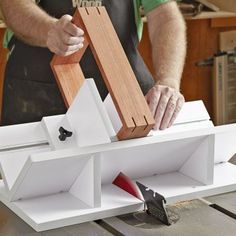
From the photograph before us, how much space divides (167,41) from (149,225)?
35.7 inches

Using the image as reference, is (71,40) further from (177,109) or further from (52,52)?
(52,52)

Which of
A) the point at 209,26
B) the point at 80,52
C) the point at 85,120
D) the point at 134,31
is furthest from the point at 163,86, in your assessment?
the point at 209,26

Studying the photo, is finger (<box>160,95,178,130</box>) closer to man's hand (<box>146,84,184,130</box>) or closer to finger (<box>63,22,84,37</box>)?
man's hand (<box>146,84,184,130</box>)

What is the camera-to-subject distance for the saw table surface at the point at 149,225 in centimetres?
157

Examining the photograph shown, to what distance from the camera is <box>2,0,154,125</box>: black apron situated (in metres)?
2.44

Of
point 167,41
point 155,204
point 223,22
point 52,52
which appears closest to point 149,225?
point 155,204

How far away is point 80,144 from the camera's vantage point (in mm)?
1623

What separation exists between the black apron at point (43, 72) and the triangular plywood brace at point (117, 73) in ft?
2.34

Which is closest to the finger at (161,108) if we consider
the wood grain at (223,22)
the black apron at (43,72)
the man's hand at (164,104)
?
the man's hand at (164,104)

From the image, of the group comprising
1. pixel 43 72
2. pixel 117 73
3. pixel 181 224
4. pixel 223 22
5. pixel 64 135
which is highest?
pixel 117 73

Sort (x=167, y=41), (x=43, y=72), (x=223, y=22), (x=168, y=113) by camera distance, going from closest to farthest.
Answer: (x=168, y=113)
(x=167, y=41)
(x=43, y=72)
(x=223, y=22)

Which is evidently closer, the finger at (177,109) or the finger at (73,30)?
the finger at (73,30)

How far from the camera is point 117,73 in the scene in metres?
1.66

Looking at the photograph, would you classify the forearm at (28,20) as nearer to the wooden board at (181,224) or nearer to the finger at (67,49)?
the finger at (67,49)
